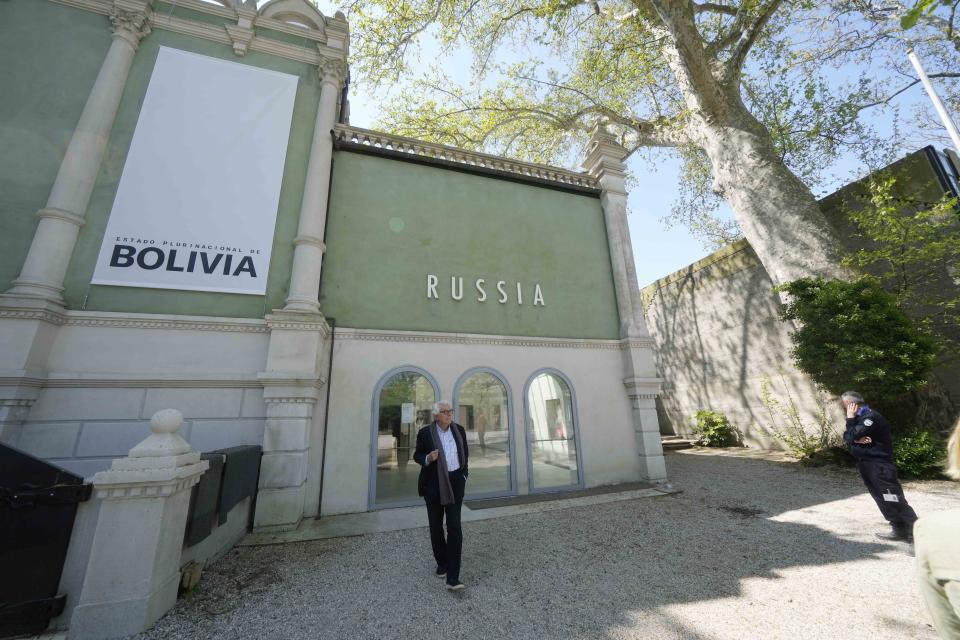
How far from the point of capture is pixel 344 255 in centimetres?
774

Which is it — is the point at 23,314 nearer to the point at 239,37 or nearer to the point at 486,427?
the point at 239,37

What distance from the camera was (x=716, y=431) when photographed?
1360 centimetres

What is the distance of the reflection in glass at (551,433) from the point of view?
8.00 meters

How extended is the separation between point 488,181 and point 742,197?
26.8 ft

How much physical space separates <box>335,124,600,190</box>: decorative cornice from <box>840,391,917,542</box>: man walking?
7.66 meters

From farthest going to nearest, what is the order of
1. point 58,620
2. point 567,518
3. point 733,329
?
1. point 733,329
2. point 567,518
3. point 58,620

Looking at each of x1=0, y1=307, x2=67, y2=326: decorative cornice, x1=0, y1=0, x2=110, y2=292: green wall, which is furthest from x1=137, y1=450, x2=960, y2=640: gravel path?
x1=0, y1=0, x2=110, y2=292: green wall

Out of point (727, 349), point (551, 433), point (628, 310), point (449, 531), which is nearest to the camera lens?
point (449, 531)

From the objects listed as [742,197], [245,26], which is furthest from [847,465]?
[245,26]

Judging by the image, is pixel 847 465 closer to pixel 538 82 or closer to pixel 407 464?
pixel 407 464

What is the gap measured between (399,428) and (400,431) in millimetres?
62

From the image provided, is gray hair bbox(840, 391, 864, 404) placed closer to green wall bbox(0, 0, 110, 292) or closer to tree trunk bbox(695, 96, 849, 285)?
tree trunk bbox(695, 96, 849, 285)

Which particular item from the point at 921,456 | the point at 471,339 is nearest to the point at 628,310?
the point at 471,339

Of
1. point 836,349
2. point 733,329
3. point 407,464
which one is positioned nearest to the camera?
point 407,464
